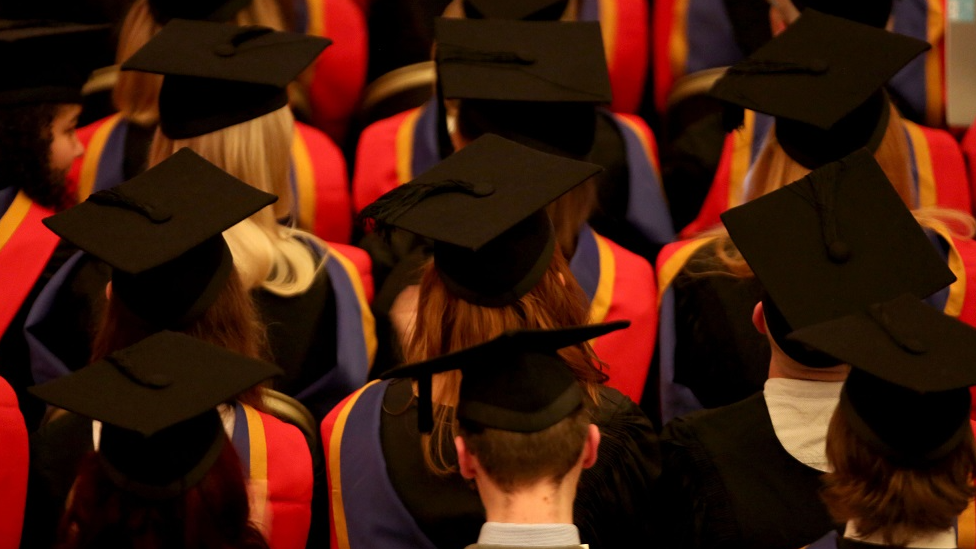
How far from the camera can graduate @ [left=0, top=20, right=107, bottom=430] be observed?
9.87ft

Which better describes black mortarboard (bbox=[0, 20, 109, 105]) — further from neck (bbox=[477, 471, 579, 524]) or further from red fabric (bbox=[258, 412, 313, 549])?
neck (bbox=[477, 471, 579, 524])

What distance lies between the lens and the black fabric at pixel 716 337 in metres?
2.71

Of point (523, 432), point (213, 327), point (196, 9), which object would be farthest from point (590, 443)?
point (196, 9)

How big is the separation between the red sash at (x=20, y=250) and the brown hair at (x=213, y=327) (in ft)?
1.93

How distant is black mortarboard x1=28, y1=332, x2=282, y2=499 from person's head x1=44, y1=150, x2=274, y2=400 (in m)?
0.33

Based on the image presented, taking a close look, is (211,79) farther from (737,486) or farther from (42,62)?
(737,486)

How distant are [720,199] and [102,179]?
1.78 m

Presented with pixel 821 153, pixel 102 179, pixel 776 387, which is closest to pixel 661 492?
pixel 776 387

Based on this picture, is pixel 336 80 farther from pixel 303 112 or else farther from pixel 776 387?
pixel 776 387

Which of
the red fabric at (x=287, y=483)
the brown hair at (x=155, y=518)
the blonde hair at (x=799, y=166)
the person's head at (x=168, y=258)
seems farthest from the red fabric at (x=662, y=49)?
the brown hair at (x=155, y=518)

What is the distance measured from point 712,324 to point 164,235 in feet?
3.95

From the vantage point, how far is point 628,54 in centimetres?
413

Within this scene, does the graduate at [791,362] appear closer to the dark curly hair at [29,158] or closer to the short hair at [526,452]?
the short hair at [526,452]

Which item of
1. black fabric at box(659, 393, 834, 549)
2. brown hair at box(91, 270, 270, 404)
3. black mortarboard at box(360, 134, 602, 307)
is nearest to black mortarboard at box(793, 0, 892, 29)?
black mortarboard at box(360, 134, 602, 307)
